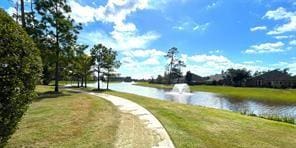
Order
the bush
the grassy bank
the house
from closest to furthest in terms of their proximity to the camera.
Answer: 1. the bush
2. the grassy bank
3. the house

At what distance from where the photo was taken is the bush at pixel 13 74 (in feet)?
17.3

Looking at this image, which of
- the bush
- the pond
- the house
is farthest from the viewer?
the house

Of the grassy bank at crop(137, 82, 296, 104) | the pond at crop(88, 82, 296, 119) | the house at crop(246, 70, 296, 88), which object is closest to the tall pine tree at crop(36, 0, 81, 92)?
the pond at crop(88, 82, 296, 119)

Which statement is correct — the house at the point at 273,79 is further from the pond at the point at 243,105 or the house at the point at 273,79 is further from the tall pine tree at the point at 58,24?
the tall pine tree at the point at 58,24

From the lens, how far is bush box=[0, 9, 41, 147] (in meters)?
5.28

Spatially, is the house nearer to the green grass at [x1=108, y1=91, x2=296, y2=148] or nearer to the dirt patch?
the green grass at [x1=108, y1=91, x2=296, y2=148]

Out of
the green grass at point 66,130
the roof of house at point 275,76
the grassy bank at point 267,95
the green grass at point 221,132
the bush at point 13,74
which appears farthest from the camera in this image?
the roof of house at point 275,76

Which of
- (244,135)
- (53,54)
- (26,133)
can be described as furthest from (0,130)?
(53,54)

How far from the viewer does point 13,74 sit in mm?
5441

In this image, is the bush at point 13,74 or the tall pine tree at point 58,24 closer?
the bush at point 13,74

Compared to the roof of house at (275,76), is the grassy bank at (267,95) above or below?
below

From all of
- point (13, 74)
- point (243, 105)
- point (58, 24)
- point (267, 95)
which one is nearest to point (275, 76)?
point (267, 95)

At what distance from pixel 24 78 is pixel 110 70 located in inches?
1577

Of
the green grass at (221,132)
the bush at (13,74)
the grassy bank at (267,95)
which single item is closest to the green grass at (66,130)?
the green grass at (221,132)
